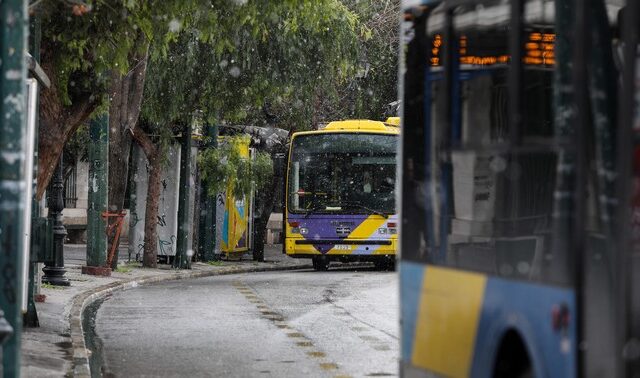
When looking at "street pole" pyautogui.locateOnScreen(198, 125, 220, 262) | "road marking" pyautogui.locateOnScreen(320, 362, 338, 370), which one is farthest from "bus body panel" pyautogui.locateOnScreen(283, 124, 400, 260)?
"road marking" pyautogui.locateOnScreen(320, 362, 338, 370)

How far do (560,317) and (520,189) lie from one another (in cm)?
116

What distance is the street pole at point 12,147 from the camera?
27.5 feet

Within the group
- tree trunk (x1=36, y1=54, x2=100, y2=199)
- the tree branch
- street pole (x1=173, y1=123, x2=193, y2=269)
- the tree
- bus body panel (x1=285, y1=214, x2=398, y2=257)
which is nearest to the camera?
tree trunk (x1=36, y1=54, x2=100, y2=199)

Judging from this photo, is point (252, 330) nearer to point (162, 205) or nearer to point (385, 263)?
point (162, 205)

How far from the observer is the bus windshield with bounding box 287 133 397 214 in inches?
1280

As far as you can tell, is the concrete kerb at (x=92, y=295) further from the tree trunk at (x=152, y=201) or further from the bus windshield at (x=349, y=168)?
the bus windshield at (x=349, y=168)

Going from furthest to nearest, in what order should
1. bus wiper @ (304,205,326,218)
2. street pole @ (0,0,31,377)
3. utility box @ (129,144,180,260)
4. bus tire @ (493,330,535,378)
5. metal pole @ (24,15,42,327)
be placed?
1. utility box @ (129,144,180,260)
2. bus wiper @ (304,205,326,218)
3. metal pole @ (24,15,42,327)
4. street pole @ (0,0,31,377)
5. bus tire @ (493,330,535,378)

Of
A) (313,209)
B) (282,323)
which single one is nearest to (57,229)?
(282,323)

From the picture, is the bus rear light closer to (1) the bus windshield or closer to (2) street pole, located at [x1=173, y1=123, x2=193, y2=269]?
(2) street pole, located at [x1=173, y1=123, x2=193, y2=269]

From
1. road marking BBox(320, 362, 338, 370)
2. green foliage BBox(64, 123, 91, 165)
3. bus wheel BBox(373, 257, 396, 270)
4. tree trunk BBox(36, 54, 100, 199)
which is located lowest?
road marking BBox(320, 362, 338, 370)

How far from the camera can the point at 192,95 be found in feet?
97.7

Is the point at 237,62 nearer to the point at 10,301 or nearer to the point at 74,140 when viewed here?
the point at 74,140

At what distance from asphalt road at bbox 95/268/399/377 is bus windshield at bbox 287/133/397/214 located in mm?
6338

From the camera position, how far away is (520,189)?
6.84 metres
